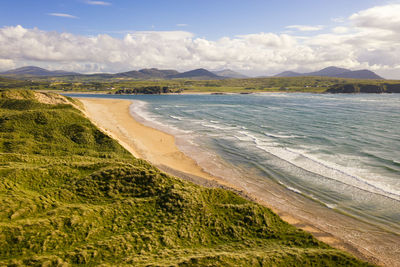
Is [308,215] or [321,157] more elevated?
[321,157]

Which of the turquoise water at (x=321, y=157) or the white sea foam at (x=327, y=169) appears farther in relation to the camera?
the white sea foam at (x=327, y=169)

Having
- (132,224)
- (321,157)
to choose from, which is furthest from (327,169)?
(132,224)

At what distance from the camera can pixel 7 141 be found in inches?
1323

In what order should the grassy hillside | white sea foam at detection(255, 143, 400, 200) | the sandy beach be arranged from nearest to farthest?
the grassy hillside → the sandy beach → white sea foam at detection(255, 143, 400, 200)

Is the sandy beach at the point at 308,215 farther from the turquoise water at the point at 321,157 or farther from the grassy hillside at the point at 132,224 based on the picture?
the grassy hillside at the point at 132,224

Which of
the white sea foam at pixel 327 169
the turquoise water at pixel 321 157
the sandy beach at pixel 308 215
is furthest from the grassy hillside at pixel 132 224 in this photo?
the white sea foam at pixel 327 169

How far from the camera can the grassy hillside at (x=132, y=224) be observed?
13586 millimetres

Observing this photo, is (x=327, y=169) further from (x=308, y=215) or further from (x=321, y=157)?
(x=308, y=215)

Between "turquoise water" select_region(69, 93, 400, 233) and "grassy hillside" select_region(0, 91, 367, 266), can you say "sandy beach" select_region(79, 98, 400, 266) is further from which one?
"grassy hillside" select_region(0, 91, 367, 266)

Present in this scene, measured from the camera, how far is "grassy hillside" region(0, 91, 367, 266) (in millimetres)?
13586

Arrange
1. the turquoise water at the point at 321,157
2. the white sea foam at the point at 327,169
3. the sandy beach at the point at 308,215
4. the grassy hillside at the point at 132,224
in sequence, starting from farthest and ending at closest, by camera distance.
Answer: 1. the white sea foam at the point at 327,169
2. the turquoise water at the point at 321,157
3. the sandy beach at the point at 308,215
4. the grassy hillside at the point at 132,224

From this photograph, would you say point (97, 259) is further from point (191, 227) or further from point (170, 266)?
point (191, 227)

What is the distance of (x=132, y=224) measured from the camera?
16734mm

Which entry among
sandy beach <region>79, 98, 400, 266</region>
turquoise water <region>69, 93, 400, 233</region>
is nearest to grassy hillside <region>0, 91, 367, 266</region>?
sandy beach <region>79, 98, 400, 266</region>
